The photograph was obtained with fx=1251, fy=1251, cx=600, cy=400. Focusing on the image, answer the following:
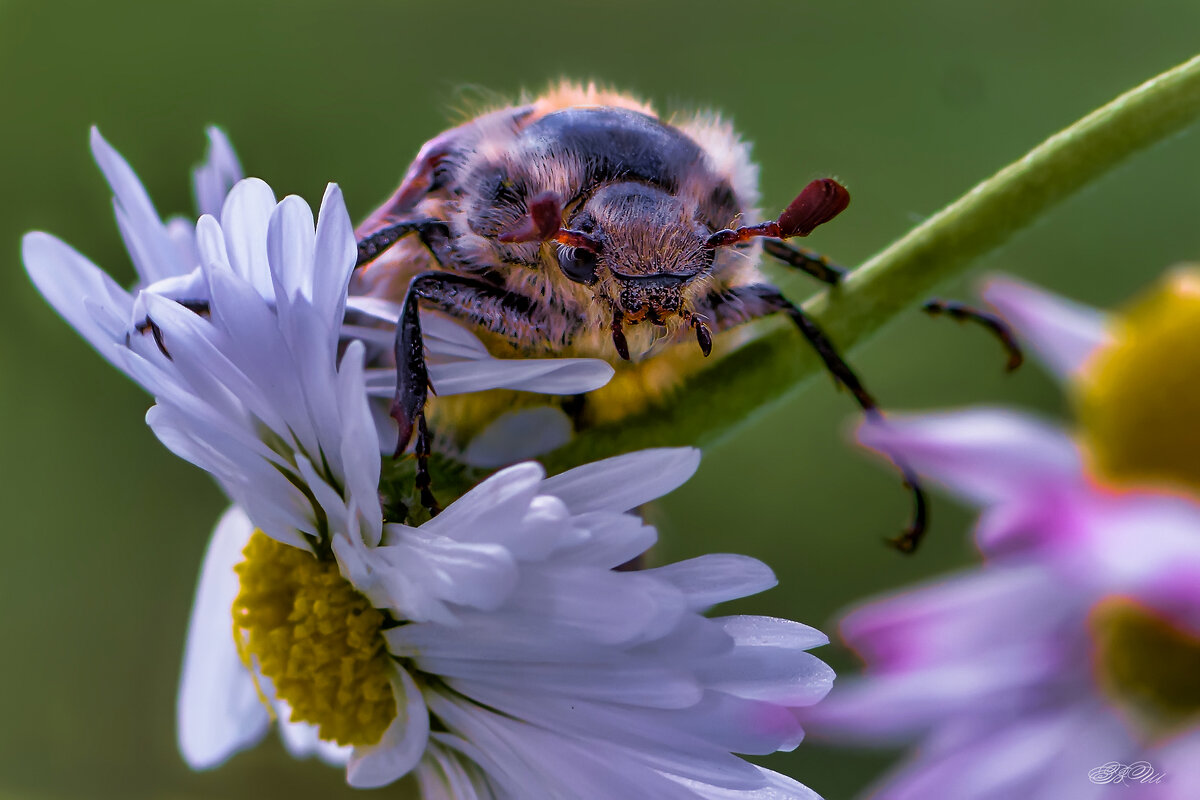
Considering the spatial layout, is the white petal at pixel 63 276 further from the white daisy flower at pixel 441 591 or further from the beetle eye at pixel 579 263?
the beetle eye at pixel 579 263

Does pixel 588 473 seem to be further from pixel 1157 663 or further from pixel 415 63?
pixel 415 63

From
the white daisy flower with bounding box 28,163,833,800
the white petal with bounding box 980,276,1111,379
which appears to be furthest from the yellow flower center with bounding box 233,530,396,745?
the white petal with bounding box 980,276,1111,379

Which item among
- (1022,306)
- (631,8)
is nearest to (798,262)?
(1022,306)

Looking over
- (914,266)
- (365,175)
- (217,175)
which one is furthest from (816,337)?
(365,175)

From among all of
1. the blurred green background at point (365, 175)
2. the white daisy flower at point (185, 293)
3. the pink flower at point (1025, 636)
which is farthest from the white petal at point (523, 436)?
the blurred green background at point (365, 175)

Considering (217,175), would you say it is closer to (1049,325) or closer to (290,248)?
(290,248)

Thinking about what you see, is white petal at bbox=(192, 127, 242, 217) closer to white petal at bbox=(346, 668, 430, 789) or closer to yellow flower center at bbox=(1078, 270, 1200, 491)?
white petal at bbox=(346, 668, 430, 789)

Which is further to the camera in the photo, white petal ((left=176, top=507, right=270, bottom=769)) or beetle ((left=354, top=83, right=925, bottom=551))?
white petal ((left=176, top=507, right=270, bottom=769))
